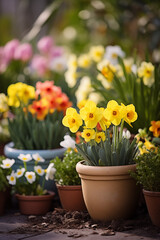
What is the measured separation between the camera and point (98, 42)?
759 centimetres

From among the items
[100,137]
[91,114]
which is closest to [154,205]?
[100,137]

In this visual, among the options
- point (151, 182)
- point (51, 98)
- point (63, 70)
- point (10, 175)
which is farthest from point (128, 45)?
point (151, 182)

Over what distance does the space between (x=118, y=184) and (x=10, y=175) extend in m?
0.82

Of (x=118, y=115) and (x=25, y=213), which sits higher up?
Answer: (x=118, y=115)

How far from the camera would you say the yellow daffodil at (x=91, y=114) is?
271 cm

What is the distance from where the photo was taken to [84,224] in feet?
9.21

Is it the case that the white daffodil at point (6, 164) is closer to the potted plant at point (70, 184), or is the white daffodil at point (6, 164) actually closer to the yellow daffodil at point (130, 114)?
the potted plant at point (70, 184)

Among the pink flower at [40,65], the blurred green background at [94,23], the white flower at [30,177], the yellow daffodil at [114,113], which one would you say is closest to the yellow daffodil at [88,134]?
the yellow daffodil at [114,113]

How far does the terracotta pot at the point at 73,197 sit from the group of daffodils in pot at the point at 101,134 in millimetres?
298

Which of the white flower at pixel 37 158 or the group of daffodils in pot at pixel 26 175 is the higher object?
the white flower at pixel 37 158

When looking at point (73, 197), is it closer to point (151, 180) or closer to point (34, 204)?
point (34, 204)

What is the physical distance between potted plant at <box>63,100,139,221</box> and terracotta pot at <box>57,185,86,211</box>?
220 millimetres

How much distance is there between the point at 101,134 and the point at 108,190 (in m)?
0.33

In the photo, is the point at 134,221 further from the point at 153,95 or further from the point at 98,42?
the point at 98,42
